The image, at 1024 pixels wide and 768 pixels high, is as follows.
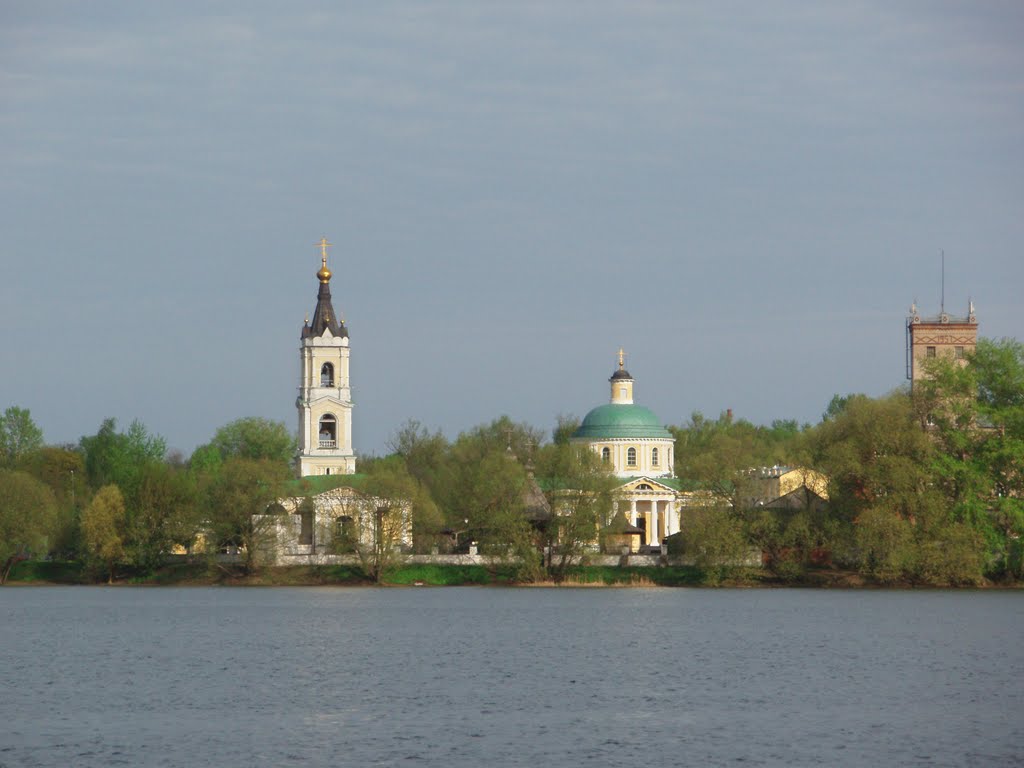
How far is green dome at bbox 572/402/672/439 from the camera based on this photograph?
120 m

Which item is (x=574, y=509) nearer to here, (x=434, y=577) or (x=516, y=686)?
(x=434, y=577)

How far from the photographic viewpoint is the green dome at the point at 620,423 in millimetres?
120125

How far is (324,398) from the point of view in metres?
109

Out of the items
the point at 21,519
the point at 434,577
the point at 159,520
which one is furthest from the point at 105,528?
the point at 434,577

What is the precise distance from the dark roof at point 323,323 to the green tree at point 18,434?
3359 cm

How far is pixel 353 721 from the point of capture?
34.8 m

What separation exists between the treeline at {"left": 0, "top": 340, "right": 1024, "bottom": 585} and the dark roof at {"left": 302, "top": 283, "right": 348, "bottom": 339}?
41.0 ft

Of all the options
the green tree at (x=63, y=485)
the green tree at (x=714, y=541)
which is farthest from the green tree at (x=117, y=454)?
the green tree at (x=714, y=541)

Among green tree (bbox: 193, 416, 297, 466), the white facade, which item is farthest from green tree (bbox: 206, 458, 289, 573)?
green tree (bbox: 193, 416, 297, 466)

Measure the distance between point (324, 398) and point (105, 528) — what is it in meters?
21.7

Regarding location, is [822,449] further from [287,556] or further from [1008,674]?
[1008,674]

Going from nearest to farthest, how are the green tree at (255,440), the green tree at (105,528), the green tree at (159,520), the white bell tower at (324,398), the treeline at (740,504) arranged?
the treeline at (740,504), the green tree at (105,528), the green tree at (159,520), the white bell tower at (324,398), the green tree at (255,440)

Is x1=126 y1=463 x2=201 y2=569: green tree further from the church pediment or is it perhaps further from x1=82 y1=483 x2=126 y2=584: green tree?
the church pediment

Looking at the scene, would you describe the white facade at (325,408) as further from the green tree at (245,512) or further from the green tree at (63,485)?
the green tree at (245,512)
